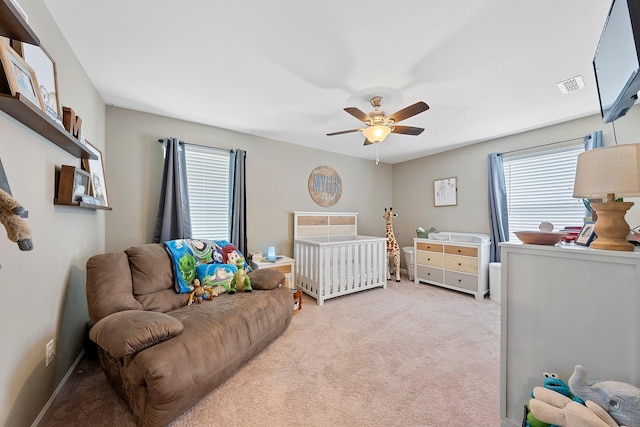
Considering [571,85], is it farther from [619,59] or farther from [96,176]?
[96,176]

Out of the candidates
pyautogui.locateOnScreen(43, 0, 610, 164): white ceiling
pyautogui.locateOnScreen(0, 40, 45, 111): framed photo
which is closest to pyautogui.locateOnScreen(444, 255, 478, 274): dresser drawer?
pyautogui.locateOnScreen(43, 0, 610, 164): white ceiling

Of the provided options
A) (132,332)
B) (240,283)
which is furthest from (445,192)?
(132,332)

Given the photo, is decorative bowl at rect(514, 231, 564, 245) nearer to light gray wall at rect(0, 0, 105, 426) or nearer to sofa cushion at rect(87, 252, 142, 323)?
light gray wall at rect(0, 0, 105, 426)

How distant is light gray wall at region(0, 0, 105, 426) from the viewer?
1.08 meters

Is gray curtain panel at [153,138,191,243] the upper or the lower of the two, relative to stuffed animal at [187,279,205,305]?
upper

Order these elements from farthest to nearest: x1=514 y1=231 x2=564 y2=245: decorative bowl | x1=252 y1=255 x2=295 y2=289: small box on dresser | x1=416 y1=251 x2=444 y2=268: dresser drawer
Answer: x1=416 y1=251 x2=444 y2=268: dresser drawer, x1=252 y1=255 x2=295 y2=289: small box on dresser, x1=514 y1=231 x2=564 y2=245: decorative bowl

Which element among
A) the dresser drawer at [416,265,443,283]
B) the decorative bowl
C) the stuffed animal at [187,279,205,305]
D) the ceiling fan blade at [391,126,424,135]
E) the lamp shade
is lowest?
the dresser drawer at [416,265,443,283]

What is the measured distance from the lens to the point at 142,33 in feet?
5.30

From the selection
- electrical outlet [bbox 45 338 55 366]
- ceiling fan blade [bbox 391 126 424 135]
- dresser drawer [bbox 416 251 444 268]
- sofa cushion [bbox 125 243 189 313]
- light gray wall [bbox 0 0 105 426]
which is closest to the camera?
light gray wall [bbox 0 0 105 426]

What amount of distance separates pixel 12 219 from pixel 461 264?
4.36 m

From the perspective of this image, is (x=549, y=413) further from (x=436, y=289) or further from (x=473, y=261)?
(x=436, y=289)

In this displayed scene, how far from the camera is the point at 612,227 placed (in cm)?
105

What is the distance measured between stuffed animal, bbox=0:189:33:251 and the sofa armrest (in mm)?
786

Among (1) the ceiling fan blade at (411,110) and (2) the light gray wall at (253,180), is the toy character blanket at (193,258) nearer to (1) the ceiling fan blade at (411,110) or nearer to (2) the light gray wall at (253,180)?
(2) the light gray wall at (253,180)
